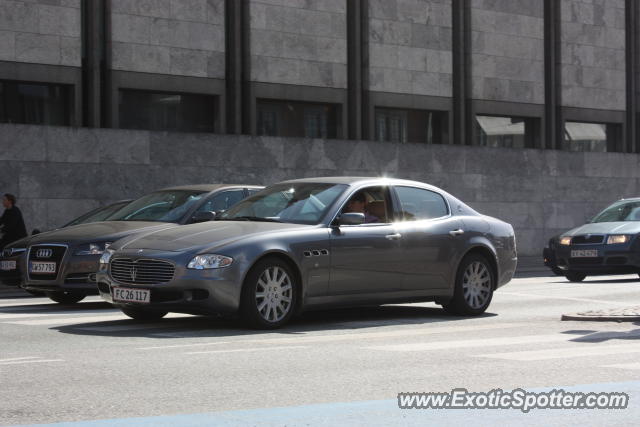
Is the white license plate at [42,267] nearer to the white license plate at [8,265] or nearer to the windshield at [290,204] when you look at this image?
the white license plate at [8,265]

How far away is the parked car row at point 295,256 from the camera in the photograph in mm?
11594

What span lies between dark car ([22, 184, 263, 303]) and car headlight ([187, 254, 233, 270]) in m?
2.96

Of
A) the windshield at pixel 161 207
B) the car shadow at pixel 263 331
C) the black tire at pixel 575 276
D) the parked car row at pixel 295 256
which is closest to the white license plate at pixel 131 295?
the parked car row at pixel 295 256

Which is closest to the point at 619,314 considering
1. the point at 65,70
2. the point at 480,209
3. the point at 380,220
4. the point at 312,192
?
the point at 380,220

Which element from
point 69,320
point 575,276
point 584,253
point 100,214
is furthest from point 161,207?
point 575,276

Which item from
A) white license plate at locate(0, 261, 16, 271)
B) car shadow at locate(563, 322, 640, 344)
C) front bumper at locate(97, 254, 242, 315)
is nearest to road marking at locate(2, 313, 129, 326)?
front bumper at locate(97, 254, 242, 315)

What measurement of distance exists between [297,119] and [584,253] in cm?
1228

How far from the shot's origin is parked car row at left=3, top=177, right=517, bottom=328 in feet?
38.0

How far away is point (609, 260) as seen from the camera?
20625 mm

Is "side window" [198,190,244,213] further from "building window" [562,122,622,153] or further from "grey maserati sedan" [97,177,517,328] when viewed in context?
"building window" [562,122,622,153]

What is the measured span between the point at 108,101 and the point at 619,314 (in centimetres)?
1715

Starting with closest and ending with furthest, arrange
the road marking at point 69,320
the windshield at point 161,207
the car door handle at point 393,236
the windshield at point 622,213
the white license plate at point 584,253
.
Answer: the road marking at point 69,320
the car door handle at point 393,236
the windshield at point 161,207
the white license plate at point 584,253
the windshield at point 622,213

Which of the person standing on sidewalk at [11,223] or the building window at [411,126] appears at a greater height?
the building window at [411,126]

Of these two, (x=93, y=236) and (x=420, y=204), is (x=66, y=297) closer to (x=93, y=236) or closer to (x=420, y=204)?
(x=93, y=236)
